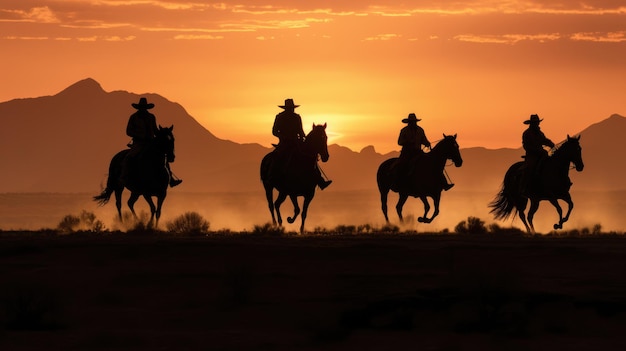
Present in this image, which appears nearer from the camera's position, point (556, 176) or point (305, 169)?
point (305, 169)

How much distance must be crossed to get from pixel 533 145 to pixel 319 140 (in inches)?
241

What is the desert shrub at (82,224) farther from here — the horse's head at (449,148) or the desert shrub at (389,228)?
the horse's head at (449,148)

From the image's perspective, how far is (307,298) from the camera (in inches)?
827

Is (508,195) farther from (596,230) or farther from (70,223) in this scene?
(70,223)

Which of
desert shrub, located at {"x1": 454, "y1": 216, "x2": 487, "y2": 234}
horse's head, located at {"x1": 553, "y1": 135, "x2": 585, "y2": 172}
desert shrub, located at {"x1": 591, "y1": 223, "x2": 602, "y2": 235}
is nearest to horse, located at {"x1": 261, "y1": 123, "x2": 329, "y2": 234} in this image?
desert shrub, located at {"x1": 454, "y1": 216, "x2": 487, "y2": 234}

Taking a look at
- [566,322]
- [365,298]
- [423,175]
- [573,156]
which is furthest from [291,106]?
[566,322]

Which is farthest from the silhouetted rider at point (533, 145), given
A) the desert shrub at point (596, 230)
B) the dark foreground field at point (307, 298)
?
the dark foreground field at point (307, 298)

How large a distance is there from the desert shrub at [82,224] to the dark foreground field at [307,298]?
758 cm

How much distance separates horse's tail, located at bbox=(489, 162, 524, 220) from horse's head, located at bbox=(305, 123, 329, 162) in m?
6.12

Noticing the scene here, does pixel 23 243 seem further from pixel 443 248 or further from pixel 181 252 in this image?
pixel 443 248

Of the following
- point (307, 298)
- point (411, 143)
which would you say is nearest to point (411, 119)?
point (411, 143)

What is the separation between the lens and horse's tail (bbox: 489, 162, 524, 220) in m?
37.8

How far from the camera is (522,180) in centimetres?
3712

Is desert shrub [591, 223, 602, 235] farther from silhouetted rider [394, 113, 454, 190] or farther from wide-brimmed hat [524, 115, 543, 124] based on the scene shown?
silhouetted rider [394, 113, 454, 190]
